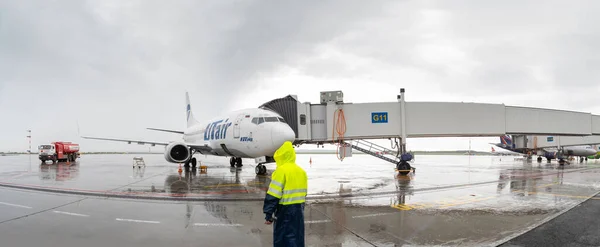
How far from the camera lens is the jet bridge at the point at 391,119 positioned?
18312 millimetres

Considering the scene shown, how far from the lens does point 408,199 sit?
377 inches

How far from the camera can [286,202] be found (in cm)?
415

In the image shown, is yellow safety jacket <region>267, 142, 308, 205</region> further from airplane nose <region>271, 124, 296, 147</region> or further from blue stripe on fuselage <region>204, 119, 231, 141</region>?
blue stripe on fuselage <region>204, 119, 231, 141</region>

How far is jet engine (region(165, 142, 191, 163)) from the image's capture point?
766 inches

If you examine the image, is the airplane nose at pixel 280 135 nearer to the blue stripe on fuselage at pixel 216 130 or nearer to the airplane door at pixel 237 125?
the airplane door at pixel 237 125

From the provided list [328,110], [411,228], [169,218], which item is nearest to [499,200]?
[411,228]

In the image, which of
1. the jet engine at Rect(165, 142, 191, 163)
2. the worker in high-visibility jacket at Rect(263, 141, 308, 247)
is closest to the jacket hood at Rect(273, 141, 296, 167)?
the worker in high-visibility jacket at Rect(263, 141, 308, 247)

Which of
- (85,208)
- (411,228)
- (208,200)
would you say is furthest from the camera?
(208,200)

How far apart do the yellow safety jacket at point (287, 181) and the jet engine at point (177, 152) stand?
16.7 metres

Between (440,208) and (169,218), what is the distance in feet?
21.0

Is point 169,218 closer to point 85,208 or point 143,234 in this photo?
point 143,234

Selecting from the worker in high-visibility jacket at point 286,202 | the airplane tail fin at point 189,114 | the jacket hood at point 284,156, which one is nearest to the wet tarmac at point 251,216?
the worker in high-visibility jacket at point 286,202

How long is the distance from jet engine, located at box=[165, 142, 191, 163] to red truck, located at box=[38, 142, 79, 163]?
21.8m

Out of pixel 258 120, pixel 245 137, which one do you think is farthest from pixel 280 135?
pixel 245 137
